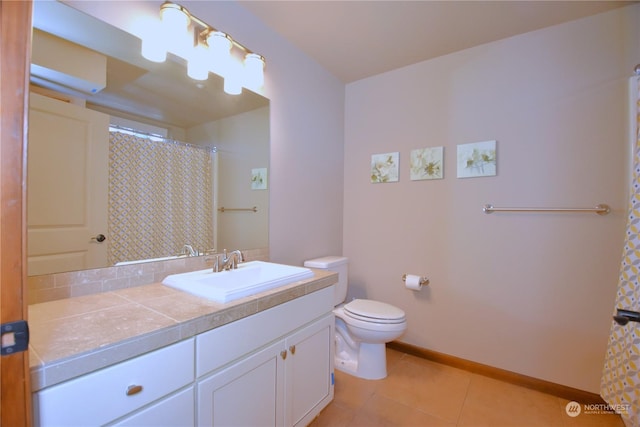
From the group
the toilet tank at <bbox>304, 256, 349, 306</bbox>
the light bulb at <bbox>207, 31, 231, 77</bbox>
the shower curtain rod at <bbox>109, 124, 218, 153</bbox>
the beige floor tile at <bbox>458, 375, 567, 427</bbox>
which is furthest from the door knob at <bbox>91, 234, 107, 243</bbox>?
the beige floor tile at <bbox>458, 375, 567, 427</bbox>

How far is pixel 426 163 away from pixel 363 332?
4.45 ft

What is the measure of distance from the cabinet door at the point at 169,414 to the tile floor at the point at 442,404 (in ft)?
3.01

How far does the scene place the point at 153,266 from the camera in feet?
4.28

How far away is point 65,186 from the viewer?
1.07 metres

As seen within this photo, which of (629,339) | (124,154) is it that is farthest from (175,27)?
(629,339)

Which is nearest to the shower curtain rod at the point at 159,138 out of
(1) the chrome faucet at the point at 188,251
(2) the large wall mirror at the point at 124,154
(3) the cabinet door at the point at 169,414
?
(2) the large wall mirror at the point at 124,154

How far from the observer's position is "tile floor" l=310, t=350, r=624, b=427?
1.57 m

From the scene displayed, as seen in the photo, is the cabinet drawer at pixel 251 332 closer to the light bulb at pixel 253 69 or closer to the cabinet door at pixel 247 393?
the cabinet door at pixel 247 393

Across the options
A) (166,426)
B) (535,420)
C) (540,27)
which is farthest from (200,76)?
(535,420)

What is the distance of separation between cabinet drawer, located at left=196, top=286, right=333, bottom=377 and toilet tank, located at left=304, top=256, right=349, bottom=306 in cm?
60

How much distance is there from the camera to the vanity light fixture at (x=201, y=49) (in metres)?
1.28

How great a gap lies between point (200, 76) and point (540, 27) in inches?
83.7

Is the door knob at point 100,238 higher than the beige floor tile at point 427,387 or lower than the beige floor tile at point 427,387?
higher

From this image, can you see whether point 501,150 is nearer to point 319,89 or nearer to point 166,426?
point 319,89
